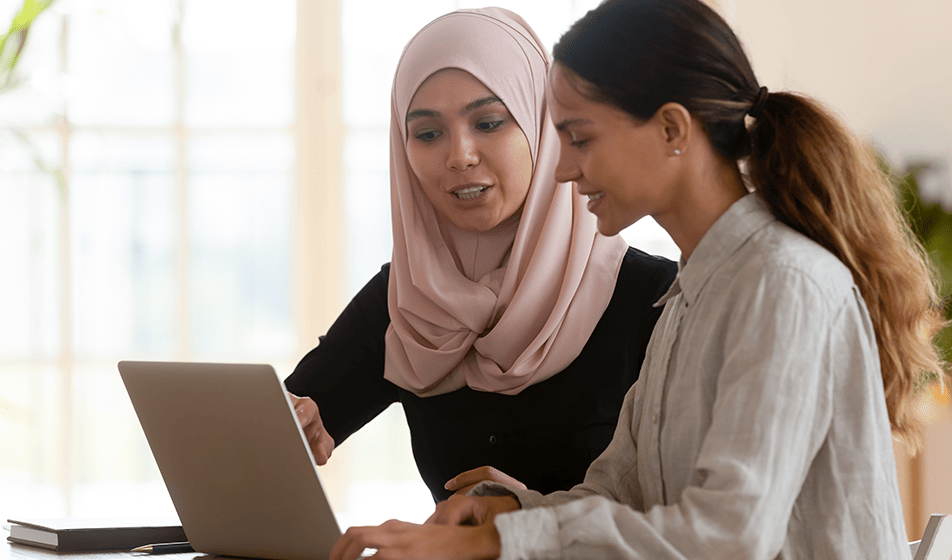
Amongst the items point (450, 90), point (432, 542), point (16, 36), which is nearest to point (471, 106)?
point (450, 90)

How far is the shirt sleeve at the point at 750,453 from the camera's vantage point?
0.75 m

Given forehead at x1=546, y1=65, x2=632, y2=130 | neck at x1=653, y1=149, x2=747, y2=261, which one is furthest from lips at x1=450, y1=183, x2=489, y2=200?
neck at x1=653, y1=149, x2=747, y2=261

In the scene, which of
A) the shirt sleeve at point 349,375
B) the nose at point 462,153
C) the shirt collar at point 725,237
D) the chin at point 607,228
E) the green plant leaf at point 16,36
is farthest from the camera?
the green plant leaf at point 16,36

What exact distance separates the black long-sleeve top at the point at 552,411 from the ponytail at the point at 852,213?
19.4 inches

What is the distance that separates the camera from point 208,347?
355 cm

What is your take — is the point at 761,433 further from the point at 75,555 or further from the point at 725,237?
the point at 75,555

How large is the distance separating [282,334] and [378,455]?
2.06 feet

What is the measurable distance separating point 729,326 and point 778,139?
24cm

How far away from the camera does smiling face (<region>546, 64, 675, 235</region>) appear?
36.7 inches

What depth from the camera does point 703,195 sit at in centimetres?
95

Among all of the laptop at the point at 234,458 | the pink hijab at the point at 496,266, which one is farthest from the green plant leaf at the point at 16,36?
the laptop at the point at 234,458

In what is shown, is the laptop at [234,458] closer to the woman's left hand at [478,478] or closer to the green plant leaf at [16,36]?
the woman's left hand at [478,478]

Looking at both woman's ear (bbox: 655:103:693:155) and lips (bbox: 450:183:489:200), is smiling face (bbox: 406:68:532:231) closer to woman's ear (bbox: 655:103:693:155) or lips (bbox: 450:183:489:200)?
lips (bbox: 450:183:489:200)

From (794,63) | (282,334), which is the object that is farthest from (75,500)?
(794,63)
